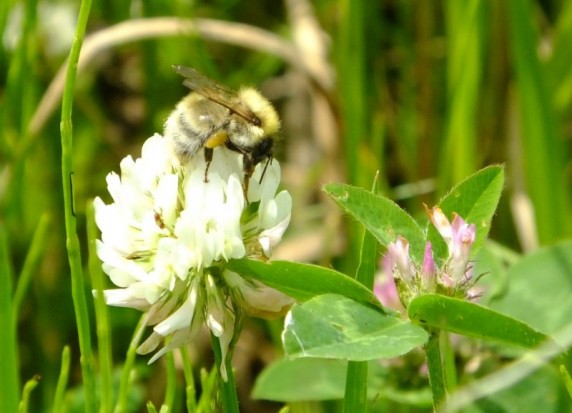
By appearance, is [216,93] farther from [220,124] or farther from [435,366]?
[435,366]

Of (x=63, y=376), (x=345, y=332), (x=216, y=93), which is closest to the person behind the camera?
(x=345, y=332)

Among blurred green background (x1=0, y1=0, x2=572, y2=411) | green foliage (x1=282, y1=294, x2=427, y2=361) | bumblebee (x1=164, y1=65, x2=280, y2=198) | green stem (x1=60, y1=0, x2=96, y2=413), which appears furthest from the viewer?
blurred green background (x1=0, y1=0, x2=572, y2=411)

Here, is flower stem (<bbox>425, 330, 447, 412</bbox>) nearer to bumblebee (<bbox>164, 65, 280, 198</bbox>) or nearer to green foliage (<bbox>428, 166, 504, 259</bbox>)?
green foliage (<bbox>428, 166, 504, 259</bbox>)

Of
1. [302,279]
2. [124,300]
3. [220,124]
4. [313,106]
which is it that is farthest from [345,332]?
[313,106]

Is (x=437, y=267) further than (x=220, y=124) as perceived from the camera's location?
No

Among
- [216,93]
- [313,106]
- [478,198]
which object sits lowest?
[313,106]

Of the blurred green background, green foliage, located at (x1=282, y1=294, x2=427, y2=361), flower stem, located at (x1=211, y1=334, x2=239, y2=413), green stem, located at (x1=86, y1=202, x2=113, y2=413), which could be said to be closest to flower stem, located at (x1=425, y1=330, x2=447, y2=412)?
green foliage, located at (x1=282, y1=294, x2=427, y2=361)

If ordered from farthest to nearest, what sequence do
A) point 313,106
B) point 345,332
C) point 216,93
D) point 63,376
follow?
point 313,106 → point 216,93 → point 63,376 → point 345,332

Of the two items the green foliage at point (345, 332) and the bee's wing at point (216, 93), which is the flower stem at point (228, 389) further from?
the bee's wing at point (216, 93)
